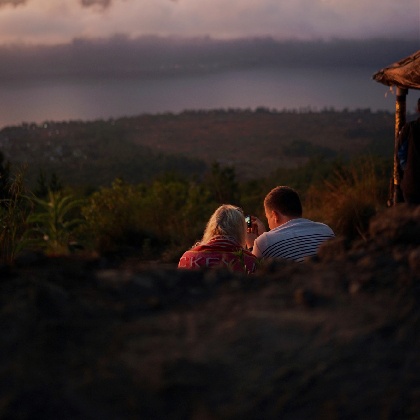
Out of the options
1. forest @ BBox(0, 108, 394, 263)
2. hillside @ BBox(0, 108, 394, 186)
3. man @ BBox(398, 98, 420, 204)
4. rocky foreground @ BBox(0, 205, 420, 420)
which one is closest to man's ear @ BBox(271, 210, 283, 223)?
forest @ BBox(0, 108, 394, 263)

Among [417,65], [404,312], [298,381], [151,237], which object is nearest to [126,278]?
[298,381]

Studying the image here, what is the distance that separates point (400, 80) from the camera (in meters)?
6.54

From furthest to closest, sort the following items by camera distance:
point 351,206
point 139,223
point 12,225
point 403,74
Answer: point 139,223 < point 351,206 < point 403,74 < point 12,225

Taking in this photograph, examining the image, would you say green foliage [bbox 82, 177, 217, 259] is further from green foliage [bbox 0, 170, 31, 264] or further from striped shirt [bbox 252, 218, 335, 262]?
green foliage [bbox 0, 170, 31, 264]

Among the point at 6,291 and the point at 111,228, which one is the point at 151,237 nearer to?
the point at 111,228

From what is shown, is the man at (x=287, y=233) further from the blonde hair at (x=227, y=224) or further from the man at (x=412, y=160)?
the man at (x=412, y=160)

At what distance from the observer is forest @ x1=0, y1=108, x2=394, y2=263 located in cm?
384

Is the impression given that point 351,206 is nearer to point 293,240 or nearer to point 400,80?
point 400,80

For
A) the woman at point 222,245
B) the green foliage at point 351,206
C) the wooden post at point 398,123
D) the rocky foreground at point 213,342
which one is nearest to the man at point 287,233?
the woman at point 222,245

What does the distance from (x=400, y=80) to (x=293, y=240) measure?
3.47 metres

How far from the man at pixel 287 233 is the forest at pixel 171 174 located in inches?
35.9

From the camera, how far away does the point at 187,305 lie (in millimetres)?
1428

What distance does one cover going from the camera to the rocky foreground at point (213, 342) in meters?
1.16

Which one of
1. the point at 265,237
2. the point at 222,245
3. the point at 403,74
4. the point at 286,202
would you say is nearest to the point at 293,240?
the point at 265,237
